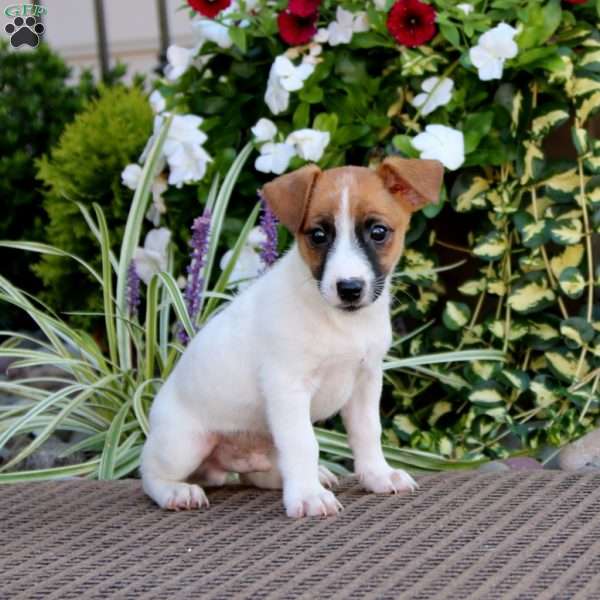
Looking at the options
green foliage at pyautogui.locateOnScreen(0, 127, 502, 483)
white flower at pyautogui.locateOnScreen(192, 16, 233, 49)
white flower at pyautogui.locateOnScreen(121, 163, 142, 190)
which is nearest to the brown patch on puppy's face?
green foliage at pyautogui.locateOnScreen(0, 127, 502, 483)

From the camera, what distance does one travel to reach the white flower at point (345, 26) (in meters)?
4.55

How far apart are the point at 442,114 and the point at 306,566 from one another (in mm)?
2250

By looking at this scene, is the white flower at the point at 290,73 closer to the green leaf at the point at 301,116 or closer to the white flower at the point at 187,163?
the green leaf at the point at 301,116

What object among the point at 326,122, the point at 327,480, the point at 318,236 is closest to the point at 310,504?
the point at 327,480

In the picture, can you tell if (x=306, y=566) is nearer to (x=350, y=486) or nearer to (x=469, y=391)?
(x=350, y=486)

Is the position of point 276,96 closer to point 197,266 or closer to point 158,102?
point 158,102

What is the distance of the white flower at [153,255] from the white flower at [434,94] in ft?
3.65

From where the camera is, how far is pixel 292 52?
15.4 feet

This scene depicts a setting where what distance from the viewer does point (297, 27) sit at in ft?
15.1

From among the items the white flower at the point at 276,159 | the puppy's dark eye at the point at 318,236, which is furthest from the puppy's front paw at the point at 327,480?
the white flower at the point at 276,159

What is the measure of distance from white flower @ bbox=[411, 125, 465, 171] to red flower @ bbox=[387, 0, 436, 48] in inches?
12.6

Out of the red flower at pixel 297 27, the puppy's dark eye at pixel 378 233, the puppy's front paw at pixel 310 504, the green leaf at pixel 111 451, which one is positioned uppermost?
the red flower at pixel 297 27

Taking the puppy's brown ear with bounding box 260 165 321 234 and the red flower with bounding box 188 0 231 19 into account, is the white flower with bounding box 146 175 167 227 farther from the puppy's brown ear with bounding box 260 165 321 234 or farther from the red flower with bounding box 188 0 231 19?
the puppy's brown ear with bounding box 260 165 321 234

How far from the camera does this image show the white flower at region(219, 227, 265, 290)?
4.66 m
